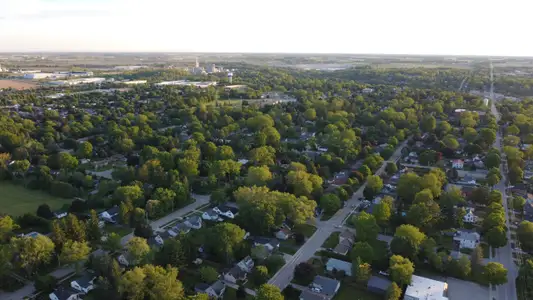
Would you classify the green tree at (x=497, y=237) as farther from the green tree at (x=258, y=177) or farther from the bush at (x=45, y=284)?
the bush at (x=45, y=284)

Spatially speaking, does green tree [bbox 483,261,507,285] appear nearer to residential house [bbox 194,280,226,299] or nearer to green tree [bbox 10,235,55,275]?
residential house [bbox 194,280,226,299]

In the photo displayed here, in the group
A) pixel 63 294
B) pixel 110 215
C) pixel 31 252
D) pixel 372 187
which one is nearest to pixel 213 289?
pixel 63 294

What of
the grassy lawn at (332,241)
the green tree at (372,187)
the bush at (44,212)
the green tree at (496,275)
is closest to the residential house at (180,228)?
the grassy lawn at (332,241)

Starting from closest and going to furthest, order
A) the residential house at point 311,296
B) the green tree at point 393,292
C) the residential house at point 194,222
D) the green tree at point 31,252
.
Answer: the green tree at point 393,292 < the residential house at point 311,296 < the green tree at point 31,252 < the residential house at point 194,222

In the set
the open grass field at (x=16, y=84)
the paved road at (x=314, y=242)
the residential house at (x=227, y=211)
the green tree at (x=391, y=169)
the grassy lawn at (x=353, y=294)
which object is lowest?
the grassy lawn at (x=353, y=294)

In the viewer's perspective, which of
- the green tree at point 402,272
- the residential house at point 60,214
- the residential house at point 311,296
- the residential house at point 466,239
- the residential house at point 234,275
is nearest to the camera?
the residential house at point 311,296

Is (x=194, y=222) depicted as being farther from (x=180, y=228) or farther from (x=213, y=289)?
(x=213, y=289)

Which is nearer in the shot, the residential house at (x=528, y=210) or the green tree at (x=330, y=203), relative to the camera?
the residential house at (x=528, y=210)
